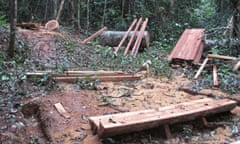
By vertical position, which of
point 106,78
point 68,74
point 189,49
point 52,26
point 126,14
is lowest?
point 106,78

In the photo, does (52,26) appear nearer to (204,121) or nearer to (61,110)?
(61,110)

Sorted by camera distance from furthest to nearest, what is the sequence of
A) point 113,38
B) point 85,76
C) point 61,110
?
point 113,38, point 85,76, point 61,110

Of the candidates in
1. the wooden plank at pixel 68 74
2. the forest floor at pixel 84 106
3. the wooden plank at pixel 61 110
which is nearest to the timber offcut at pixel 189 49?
the forest floor at pixel 84 106

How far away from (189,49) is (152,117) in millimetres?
5539

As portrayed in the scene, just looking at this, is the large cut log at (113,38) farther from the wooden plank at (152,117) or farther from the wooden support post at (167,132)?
the wooden support post at (167,132)

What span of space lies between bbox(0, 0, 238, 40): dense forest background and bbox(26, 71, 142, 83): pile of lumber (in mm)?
5896

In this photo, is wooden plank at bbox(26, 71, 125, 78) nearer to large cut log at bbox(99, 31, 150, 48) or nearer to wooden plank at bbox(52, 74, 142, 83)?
wooden plank at bbox(52, 74, 142, 83)

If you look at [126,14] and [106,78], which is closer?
[106,78]

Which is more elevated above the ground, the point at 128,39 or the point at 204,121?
the point at 128,39

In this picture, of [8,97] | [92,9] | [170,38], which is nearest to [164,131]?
[8,97]

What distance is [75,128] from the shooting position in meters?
4.25

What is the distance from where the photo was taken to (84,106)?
16.6ft

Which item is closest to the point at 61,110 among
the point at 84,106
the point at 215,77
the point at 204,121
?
the point at 84,106

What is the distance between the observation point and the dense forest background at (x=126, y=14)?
13.1 metres
